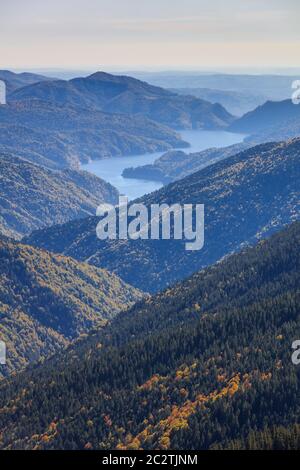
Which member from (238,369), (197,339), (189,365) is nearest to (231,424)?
(238,369)

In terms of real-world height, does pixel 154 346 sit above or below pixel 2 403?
above
